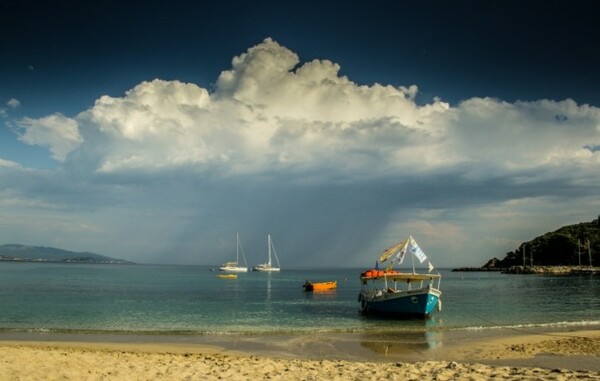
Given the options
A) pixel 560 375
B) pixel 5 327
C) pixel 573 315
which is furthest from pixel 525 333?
pixel 5 327

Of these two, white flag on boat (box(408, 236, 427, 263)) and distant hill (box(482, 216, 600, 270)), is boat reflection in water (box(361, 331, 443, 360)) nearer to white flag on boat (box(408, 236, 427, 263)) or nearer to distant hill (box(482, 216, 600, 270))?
white flag on boat (box(408, 236, 427, 263))

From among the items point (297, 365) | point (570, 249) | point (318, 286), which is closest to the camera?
point (297, 365)

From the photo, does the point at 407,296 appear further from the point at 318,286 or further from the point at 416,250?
the point at 318,286

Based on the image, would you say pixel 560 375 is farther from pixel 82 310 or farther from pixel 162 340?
pixel 82 310

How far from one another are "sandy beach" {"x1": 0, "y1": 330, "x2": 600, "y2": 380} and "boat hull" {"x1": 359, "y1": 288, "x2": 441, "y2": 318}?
1164cm

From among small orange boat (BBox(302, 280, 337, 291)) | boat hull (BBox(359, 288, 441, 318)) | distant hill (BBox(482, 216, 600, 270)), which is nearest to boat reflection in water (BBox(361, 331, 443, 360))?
boat hull (BBox(359, 288, 441, 318))

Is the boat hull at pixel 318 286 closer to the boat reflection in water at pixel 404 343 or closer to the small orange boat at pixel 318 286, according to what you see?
the small orange boat at pixel 318 286

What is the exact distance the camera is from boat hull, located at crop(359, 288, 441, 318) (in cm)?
3688

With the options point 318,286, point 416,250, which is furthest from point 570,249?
point 416,250

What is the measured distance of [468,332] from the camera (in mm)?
30656

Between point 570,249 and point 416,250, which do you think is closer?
point 416,250

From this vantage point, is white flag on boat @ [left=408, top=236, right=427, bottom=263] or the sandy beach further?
white flag on boat @ [left=408, top=236, right=427, bottom=263]

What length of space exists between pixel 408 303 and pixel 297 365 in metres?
21.9

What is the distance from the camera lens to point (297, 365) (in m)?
17.6
